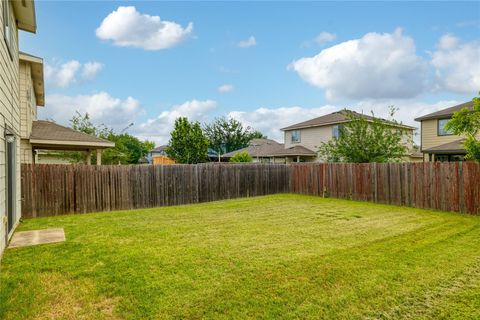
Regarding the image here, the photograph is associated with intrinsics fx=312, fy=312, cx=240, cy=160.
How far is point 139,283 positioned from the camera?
3.96m

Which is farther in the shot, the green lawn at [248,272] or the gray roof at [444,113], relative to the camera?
the gray roof at [444,113]

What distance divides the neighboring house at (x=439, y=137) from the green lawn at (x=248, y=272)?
12393 millimetres

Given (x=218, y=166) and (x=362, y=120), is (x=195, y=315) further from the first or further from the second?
(x=362, y=120)

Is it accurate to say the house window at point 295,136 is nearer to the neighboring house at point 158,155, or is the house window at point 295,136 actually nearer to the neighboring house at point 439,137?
the neighboring house at point 439,137

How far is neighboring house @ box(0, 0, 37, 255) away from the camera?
5.22 metres

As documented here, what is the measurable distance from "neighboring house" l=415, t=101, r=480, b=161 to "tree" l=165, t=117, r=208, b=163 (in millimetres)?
23350

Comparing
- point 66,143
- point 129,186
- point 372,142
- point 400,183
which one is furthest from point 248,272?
point 372,142

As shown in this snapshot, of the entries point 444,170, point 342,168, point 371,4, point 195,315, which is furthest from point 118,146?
point 195,315

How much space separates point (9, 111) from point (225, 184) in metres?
8.73

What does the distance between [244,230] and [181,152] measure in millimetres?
30519

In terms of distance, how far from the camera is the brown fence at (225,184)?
370 inches

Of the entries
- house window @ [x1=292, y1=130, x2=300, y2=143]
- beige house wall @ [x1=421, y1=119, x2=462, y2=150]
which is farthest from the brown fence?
house window @ [x1=292, y1=130, x2=300, y2=143]

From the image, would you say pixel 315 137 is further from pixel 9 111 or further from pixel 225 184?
pixel 9 111

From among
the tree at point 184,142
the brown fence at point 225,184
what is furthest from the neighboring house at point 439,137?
the tree at point 184,142
